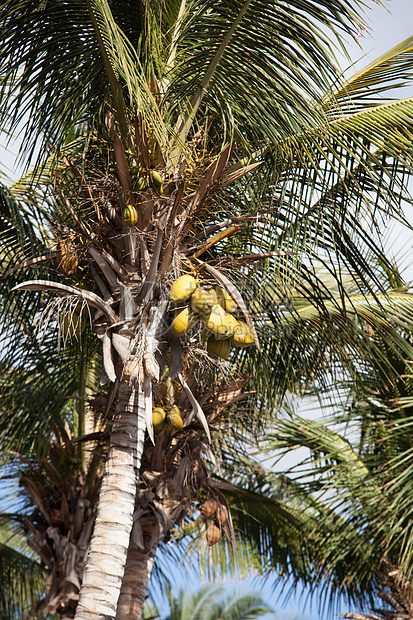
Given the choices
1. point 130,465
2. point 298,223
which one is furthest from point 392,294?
point 130,465

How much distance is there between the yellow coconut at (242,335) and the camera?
11.7 feet

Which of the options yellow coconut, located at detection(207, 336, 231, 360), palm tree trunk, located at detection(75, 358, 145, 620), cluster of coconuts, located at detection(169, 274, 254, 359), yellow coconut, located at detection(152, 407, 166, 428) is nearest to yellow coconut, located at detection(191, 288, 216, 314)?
cluster of coconuts, located at detection(169, 274, 254, 359)

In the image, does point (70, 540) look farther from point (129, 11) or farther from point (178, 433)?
point (129, 11)

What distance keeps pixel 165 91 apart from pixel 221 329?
73.1 inches

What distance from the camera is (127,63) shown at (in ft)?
11.8

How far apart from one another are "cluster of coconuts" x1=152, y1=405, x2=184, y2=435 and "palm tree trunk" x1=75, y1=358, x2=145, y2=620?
0.76 m

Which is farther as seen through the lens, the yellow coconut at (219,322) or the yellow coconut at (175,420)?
the yellow coconut at (175,420)

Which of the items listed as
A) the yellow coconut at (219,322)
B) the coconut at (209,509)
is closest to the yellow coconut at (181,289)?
the yellow coconut at (219,322)

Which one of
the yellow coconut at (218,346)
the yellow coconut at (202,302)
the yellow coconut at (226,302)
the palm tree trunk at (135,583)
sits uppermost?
the yellow coconut at (226,302)

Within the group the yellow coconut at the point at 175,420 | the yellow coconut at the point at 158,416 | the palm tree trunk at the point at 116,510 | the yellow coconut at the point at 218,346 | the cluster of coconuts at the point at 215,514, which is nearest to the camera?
the palm tree trunk at the point at 116,510

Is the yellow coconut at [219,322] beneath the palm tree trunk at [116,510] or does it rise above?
above

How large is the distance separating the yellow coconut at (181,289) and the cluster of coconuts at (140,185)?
603mm

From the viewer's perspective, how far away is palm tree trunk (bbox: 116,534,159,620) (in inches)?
190

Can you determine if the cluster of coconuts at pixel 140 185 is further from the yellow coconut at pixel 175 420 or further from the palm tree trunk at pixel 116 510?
the yellow coconut at pixel 175 420
